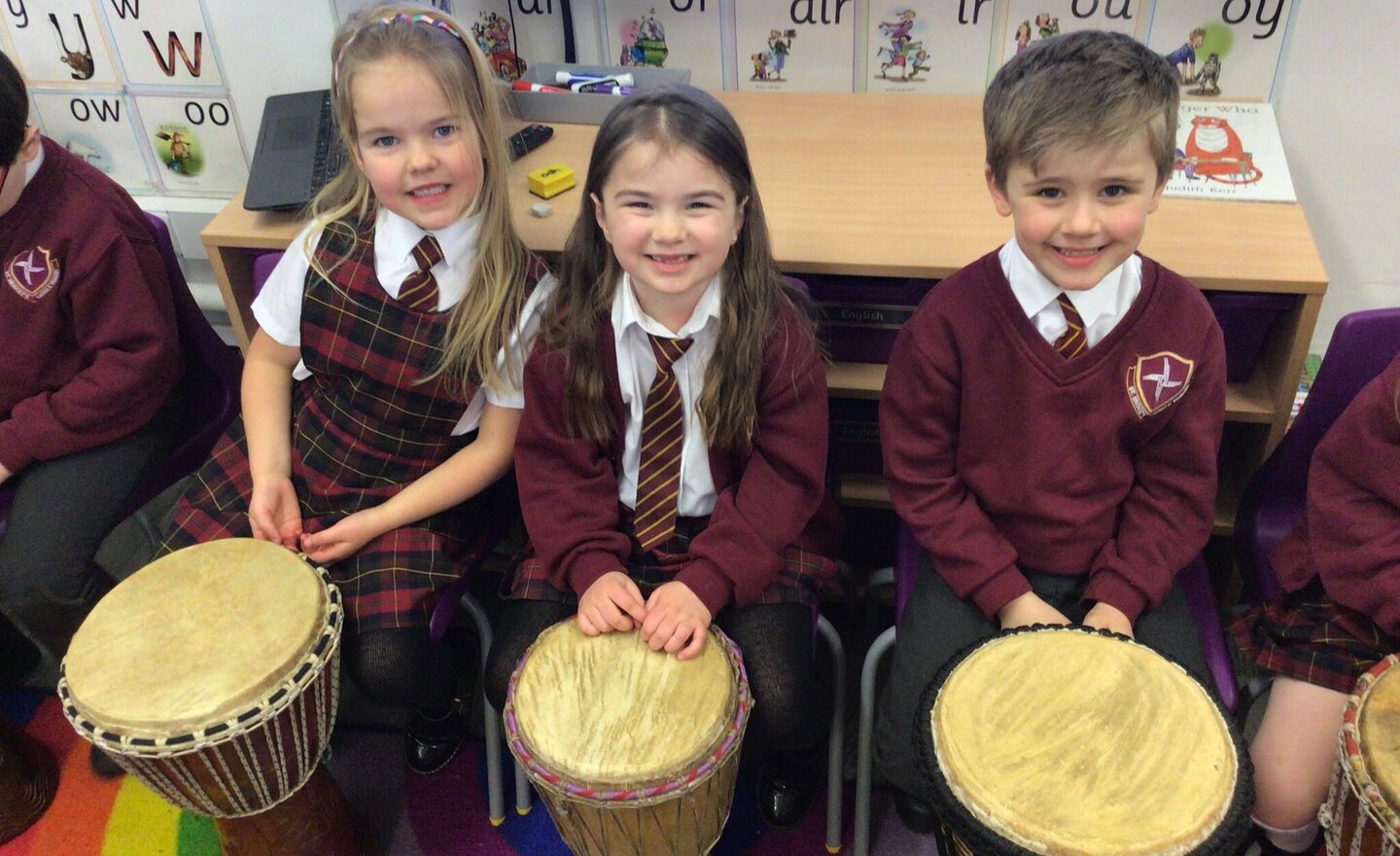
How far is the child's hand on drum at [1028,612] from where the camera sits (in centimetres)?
122

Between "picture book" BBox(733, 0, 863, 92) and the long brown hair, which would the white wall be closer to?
"picture book" BBox(733, 0, 863, 92)

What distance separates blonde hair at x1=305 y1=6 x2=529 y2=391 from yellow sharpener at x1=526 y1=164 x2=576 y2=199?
0.20m

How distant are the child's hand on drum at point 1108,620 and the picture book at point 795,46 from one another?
3.81ft

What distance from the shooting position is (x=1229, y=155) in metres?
1.58

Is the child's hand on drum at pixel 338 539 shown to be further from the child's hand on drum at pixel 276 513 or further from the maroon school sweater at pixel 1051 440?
the maroon school sweater at pixel 1051 440

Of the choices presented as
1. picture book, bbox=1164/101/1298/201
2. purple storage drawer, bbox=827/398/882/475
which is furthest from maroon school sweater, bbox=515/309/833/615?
picture book, bbox=1164/101/1298/201

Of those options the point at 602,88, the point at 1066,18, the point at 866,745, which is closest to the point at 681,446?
the point at 866,745

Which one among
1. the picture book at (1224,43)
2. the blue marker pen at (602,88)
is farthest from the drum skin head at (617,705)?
the picture book at (1224,43)

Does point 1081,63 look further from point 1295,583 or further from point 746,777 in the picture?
point 746,777

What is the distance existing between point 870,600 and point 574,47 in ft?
3.98

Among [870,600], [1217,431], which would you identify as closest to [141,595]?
[870,600]

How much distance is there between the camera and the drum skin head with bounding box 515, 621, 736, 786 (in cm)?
103

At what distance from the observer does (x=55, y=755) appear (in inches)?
65.6

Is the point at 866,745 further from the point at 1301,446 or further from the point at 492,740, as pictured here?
the point at 1301,446
